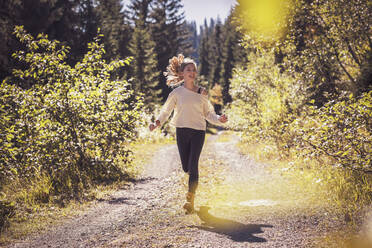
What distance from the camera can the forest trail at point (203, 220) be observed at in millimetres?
3750

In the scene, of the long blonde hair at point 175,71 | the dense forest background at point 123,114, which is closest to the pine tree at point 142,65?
the dense forest background at point 123,114

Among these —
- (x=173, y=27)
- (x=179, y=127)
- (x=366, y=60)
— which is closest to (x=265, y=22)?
(x=366, y=60)

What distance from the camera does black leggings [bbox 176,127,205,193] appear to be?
5.07m

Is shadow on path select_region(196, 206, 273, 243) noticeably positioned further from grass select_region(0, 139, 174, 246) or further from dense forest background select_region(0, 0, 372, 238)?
grass select_region(0, 139, 174, 246)

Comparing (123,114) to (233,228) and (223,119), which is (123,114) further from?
(233,228)

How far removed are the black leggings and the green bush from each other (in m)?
3.19

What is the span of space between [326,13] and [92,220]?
749 centimetres

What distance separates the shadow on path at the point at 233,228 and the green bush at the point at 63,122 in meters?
3.74

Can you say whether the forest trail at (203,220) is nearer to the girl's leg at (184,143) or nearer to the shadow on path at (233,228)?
the shadow on path at (233,228)

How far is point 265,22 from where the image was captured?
9383 mm

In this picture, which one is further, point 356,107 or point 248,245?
point 356,107

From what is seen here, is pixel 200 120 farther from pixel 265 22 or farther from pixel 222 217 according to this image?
pixel 265 22

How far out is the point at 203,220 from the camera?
4543 millimetres

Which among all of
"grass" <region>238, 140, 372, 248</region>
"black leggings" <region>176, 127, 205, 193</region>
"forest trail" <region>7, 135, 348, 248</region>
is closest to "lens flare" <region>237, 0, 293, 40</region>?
"forest trail" <region>7, 135, 348, 248</region>
